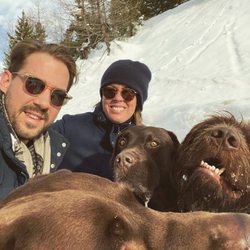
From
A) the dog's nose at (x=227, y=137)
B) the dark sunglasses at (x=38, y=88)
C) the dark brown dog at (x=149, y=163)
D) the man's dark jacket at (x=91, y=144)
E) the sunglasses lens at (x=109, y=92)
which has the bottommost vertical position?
the man's dark jacket at (x=91, y=144)

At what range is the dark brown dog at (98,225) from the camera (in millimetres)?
1964

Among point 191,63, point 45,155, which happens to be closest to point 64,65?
point 45,155

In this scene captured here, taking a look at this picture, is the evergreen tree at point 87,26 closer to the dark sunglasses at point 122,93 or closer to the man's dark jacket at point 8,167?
the dark sunglasses at point 122,93

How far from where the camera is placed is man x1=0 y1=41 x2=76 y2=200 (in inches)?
160

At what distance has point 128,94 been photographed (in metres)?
5.13

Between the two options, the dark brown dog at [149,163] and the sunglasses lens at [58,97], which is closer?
the dark brown dog at [149,163]

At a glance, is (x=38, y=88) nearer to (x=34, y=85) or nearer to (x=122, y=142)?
(x=34, y=85)

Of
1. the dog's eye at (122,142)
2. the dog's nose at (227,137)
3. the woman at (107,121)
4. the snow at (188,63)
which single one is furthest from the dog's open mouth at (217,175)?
A: the snow at (188,63)

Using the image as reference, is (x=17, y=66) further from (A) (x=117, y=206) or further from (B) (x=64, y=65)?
(A) (x=117, y=206)

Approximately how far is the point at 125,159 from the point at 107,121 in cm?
153

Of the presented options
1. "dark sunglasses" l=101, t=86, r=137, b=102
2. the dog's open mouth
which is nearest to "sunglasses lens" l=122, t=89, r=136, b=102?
"dark sunglasses" l=101, t=86, r=137, b=102

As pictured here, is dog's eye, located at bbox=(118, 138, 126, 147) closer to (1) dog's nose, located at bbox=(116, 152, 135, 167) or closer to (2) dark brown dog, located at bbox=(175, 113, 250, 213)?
(1) dog's nose, located at bbox=(116, 152, 135, 167)

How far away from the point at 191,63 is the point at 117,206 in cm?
1741

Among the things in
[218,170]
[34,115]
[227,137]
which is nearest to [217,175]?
[218,170]
